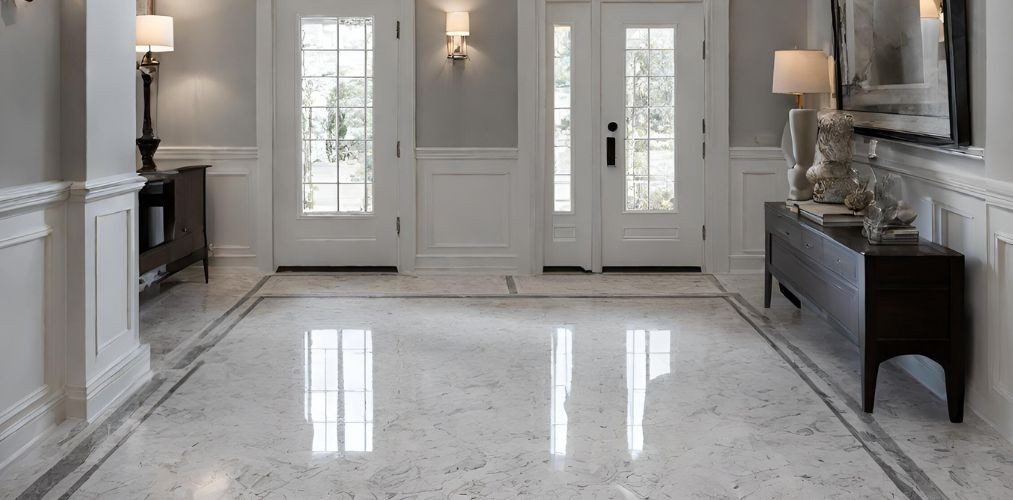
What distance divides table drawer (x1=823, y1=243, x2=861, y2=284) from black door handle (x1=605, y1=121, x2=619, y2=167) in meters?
2.85

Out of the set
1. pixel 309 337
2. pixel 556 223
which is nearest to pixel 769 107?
pixel 556 223

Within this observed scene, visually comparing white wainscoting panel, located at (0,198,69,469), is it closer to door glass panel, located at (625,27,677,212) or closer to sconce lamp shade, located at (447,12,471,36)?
sconce lamp shade, located at (447,12,471,36)

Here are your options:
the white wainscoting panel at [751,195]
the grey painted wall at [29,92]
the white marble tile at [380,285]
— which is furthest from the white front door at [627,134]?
the grey painted wall at [29,92]

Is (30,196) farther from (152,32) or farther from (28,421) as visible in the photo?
(152,32)

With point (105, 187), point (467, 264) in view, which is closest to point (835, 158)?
point (467, 264)

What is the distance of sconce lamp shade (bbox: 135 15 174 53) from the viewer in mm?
5879

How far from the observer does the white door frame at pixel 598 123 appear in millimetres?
6746

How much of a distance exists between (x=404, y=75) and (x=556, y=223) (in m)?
1.52

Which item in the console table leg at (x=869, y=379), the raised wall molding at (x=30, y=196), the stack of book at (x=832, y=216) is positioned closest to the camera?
the raised wall molding at (x=30, y=196)

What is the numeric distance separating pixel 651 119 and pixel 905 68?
273 centimetres

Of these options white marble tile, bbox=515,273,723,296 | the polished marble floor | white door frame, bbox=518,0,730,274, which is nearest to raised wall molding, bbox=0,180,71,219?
the polished marble floor

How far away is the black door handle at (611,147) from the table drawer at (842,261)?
2.85 metres

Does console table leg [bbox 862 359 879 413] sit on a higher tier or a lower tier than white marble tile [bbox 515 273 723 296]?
lower

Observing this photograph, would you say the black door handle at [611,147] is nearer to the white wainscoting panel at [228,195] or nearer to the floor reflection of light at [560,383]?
the floor reflection of light at [560,383]
